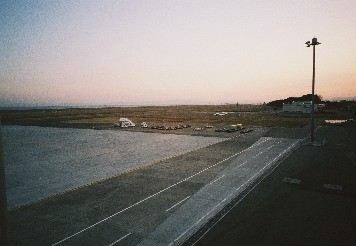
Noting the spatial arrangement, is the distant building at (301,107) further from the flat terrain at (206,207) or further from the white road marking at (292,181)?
the white road marking at (292,181)

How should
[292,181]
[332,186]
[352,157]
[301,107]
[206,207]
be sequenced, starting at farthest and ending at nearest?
[301,107], [352,157], [292,181], [332,186], [206,207]

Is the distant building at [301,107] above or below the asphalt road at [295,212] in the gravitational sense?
above

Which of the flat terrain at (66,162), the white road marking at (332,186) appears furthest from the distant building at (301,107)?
the white road marking at (332,186)

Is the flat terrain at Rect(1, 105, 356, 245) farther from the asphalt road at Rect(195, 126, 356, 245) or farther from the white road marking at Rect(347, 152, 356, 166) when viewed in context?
the white road marking at Rect(347, 152, 356, 166)

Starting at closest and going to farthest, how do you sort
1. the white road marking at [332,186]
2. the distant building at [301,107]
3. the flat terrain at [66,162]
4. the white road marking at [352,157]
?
1. the white road marking at [332,186]
2. the flat terrain at [66,162]
3. the white road marking at [352,157]
4. the distant building at [301,107]

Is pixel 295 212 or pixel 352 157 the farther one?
pixel 352 157

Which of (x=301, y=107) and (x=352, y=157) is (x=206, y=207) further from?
(x=301, y=107)

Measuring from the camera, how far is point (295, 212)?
15297mm

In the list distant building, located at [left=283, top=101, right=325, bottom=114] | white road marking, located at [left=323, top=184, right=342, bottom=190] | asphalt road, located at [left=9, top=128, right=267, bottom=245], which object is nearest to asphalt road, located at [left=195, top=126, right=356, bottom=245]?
white road marking, located at [left=323, top=184, right=342, bottom=190]

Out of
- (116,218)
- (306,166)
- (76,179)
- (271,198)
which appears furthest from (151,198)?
(306,166)

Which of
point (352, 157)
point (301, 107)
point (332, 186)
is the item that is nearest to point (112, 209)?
point (332, 186)

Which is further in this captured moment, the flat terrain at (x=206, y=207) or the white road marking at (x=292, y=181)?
the white road marking at (x=292, y=181)

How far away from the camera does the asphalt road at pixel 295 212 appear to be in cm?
1264

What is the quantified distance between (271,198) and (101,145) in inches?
1312
